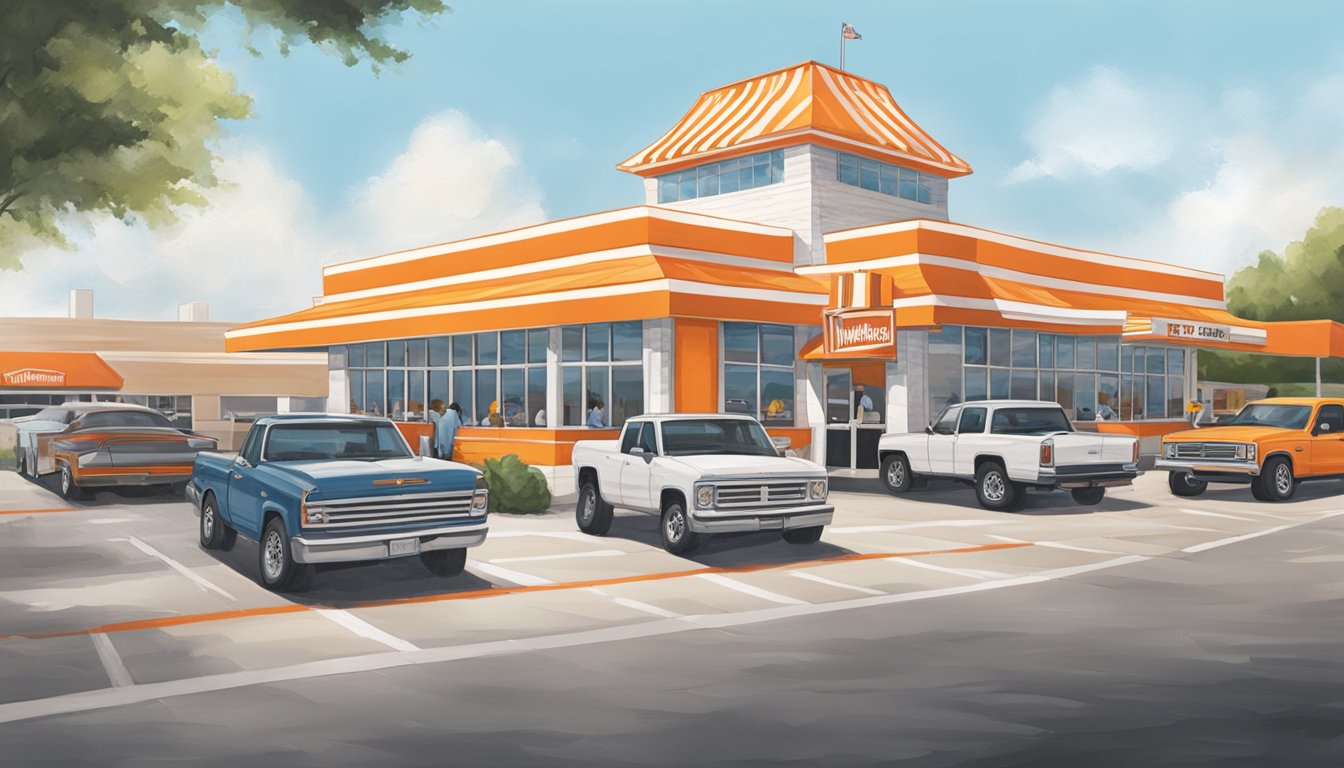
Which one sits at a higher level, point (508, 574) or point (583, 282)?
point (583, 282)

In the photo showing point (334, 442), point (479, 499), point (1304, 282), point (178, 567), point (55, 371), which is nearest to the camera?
point (479, 499)

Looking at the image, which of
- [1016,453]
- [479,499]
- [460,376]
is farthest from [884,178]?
[479,499]

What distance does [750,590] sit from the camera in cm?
1243

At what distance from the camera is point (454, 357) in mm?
29031

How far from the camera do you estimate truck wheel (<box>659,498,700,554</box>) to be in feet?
48.0

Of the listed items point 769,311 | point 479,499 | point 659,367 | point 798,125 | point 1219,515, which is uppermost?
point 798,125

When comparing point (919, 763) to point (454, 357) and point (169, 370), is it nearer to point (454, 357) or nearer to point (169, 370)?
point (454, 357)

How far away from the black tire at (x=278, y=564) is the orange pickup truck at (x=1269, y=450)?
1774 centimetres

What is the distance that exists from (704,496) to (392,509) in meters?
3.95

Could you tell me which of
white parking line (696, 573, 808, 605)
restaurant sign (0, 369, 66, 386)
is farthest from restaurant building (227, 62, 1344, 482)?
restaurant sign (0, 369, 66, 386)

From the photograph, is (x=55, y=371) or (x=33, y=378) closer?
(x=33, y=378)

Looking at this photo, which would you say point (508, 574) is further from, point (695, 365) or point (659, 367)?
point (695, 365)

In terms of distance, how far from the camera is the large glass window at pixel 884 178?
31.6 m

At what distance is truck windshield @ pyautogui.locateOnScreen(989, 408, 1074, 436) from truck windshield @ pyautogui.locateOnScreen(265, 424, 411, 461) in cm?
1192
